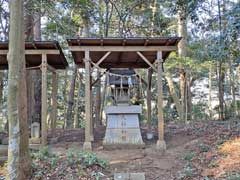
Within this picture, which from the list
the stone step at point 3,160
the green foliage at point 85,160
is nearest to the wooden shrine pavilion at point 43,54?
the stone step at point 3,160

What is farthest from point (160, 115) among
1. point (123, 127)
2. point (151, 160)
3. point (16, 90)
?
point (16, 90)

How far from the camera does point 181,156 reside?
832 cm

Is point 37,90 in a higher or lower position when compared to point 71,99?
higher

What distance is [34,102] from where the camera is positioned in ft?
41.5

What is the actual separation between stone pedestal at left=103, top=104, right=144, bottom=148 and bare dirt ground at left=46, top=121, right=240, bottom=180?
1.16 ft

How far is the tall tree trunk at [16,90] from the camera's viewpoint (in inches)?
232

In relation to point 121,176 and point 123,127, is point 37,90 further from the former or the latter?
point 121,176

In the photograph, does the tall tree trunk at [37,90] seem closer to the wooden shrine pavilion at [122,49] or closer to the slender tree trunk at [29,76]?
the slender tree trunk at [29,76]

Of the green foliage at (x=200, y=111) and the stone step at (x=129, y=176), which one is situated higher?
the green foliage at (x=200, y=111)

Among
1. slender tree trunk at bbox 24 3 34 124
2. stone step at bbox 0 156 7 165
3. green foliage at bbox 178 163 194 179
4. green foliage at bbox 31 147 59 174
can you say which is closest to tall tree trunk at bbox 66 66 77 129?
slender tree trunk at bbox 24 3 34 124

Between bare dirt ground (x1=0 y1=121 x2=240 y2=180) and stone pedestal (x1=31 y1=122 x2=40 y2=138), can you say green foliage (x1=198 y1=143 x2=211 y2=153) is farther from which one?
stone pedestal (x1=31 y1=122 x2=40 y2=138)

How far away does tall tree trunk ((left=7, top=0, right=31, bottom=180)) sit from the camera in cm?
590

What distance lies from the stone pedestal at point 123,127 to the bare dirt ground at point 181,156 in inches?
14.0

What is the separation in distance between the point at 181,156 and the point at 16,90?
4.56 meters
